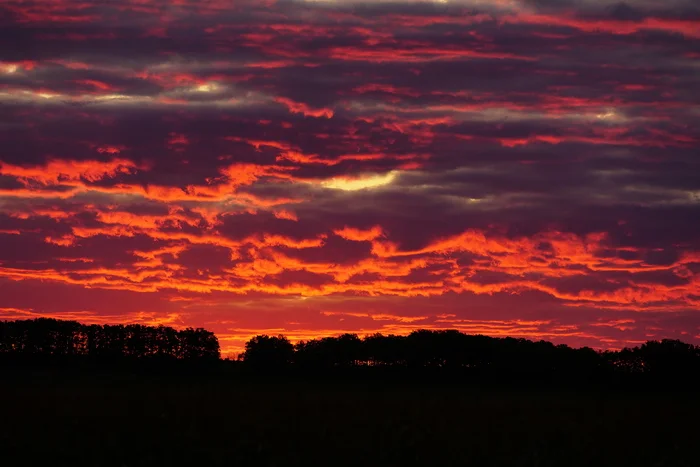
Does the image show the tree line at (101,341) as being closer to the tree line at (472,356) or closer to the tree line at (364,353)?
the tree line at (364,353)

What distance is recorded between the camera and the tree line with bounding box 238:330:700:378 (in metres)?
125

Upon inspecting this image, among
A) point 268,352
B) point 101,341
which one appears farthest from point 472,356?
point 101,341

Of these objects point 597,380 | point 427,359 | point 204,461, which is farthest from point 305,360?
point 204,461

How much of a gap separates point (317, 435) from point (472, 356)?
308ft

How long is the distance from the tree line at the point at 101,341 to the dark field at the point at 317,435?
→ 80.0m

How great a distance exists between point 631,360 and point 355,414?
87.6 metres

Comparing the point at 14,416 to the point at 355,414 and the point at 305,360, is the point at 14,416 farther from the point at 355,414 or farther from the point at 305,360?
the point at 305,360

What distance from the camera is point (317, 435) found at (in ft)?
136

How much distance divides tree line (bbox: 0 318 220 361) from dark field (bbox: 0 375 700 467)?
3151 inches

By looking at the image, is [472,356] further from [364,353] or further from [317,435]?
[317,435]

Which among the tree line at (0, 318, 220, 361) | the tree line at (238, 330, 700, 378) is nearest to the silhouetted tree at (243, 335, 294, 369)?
the tree line at (238, 330, 700, 378)

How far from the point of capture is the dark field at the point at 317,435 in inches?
1431

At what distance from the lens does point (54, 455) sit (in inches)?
1395

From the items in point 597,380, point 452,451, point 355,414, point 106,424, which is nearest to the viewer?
point 452,451
